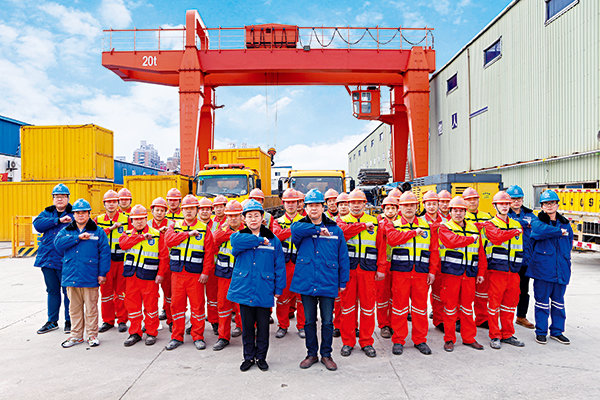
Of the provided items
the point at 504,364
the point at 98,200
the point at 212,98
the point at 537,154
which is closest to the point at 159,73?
the point at 212,98

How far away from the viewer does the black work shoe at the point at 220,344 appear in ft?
14.1

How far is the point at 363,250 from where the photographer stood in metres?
4.19

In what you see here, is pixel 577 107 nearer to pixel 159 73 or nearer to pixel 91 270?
pixel 91 270

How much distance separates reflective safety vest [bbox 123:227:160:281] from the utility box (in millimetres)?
14913

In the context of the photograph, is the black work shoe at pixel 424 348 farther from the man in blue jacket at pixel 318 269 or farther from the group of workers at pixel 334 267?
the man in blue jacket at pixel 318 269

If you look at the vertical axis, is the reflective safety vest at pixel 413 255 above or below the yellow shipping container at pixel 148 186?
below

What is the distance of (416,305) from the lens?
4246mm

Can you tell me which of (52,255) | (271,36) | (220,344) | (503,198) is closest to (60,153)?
(271,36)

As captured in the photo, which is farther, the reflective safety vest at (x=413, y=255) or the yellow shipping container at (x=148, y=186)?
the yellow shipping container at (x=148, y=186)

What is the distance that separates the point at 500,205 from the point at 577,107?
1011cm

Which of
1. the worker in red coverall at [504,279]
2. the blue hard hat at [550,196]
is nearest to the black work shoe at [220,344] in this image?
the worker in red coverall at [504,279]

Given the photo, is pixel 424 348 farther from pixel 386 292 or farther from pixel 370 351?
pixel 386 292

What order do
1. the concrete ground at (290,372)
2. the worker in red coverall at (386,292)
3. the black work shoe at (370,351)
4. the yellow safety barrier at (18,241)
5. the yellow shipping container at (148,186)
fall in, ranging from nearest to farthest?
the concrete ground at (290,372) → the black work shoe at (370,351) → the worker in red coverall at (386,292) → the yellow safety barrier at (18,241) → the yellow shipping container at (148,186)

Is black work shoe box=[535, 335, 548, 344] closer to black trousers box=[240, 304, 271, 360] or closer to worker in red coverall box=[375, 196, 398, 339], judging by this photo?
worker in red coverall box=[375, 196, 398, 339]
